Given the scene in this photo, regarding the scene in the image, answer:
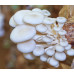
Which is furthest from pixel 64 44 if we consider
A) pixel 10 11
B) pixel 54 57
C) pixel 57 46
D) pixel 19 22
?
pixel 10 11

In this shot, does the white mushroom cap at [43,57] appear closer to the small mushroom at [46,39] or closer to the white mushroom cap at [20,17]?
the small mushroom at [46,39]

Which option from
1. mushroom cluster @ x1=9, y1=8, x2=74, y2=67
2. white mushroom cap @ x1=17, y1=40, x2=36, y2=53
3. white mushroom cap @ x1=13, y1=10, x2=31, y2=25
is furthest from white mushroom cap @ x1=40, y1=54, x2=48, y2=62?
white mushroom cap @ x1=13, y1=10, x2=31, y2=25

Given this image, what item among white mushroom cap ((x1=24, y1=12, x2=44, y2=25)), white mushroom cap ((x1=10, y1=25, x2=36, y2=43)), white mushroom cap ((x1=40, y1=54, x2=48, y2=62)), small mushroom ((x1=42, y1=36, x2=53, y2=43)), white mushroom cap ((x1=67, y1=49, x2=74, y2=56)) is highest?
white mushroom cap ((x1=24, y1=12, x2=44, y2=25))

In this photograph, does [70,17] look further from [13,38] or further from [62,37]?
[13,38]

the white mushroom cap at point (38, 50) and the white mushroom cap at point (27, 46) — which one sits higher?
the white mushroom cap at point (27, 46)

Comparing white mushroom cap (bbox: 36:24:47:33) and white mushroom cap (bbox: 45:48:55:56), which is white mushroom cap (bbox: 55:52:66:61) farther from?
white mushroom cap (bbox: 36:24:47:33)

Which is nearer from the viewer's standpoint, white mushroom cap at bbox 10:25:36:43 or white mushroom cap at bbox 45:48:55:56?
white mushroom cap at bbox 10:25:36:43

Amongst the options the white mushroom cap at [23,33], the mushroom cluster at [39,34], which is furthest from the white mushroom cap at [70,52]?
the white mushroom cap at [23,33]

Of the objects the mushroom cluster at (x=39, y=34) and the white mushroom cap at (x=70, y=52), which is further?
the white mushroom cap at (x=70, y=52)
